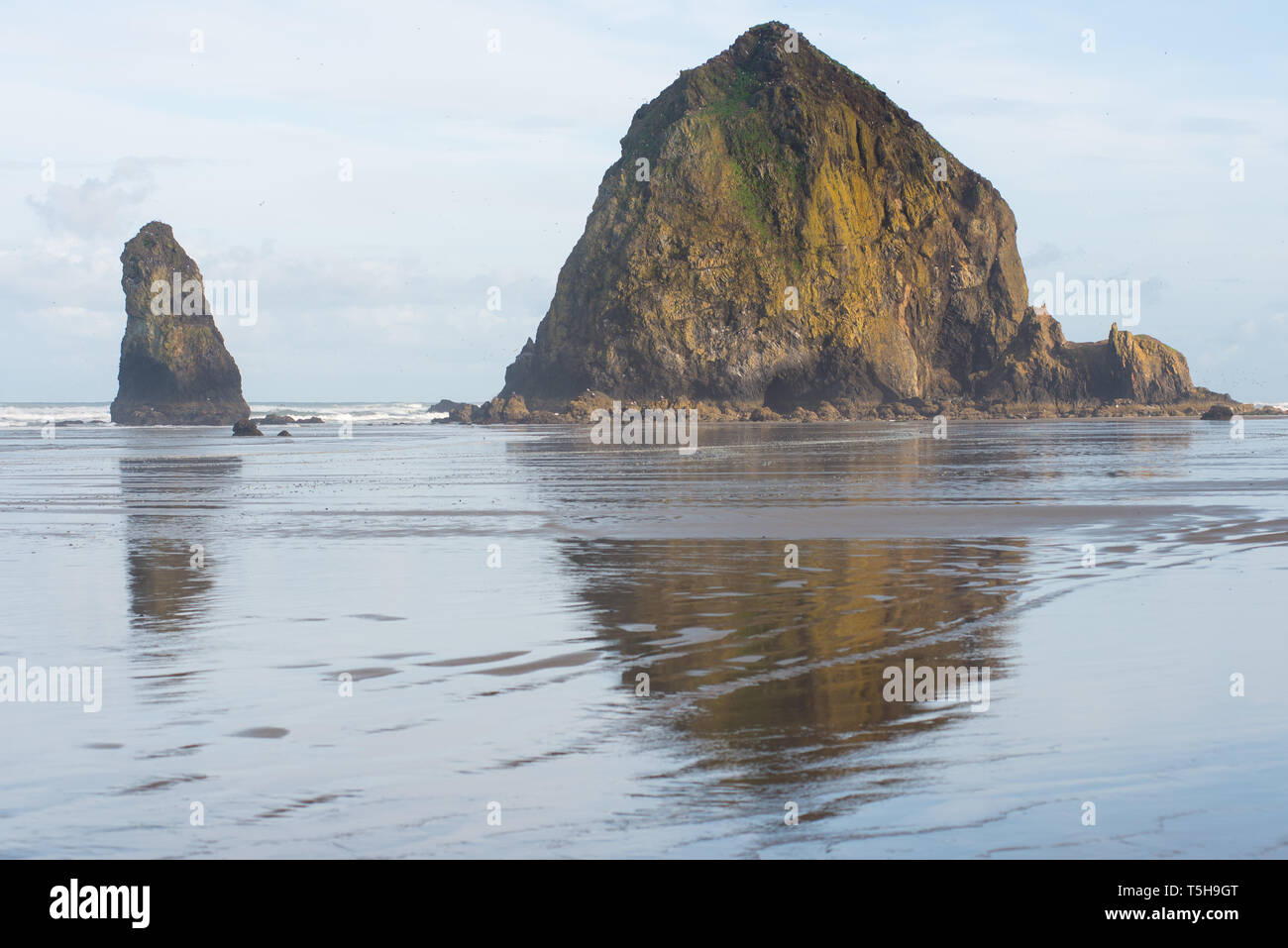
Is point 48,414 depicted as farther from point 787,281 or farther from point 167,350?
point 787,281

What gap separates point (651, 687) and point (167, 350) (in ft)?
506

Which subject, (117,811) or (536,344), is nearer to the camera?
(117,811)

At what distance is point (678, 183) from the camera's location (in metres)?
144

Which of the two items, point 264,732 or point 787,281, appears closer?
point 264,732

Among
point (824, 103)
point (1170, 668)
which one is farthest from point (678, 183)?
point (1170, 668)

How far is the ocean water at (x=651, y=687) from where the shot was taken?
555cm

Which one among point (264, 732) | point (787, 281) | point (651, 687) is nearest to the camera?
point (264, 732)

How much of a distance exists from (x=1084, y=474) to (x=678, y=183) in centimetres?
11627

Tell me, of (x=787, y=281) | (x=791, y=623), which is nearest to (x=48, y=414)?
(x=787, y=281)

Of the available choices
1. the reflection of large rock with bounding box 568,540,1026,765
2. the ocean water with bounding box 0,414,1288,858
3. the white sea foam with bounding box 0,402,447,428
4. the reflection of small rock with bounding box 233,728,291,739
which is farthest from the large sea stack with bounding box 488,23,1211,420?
the reflection of small rock with bounding box 233,728,291,739

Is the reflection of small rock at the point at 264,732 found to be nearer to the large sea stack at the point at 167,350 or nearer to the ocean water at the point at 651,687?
A: the ocean water at the point at 651,687

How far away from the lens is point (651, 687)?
834 cm
